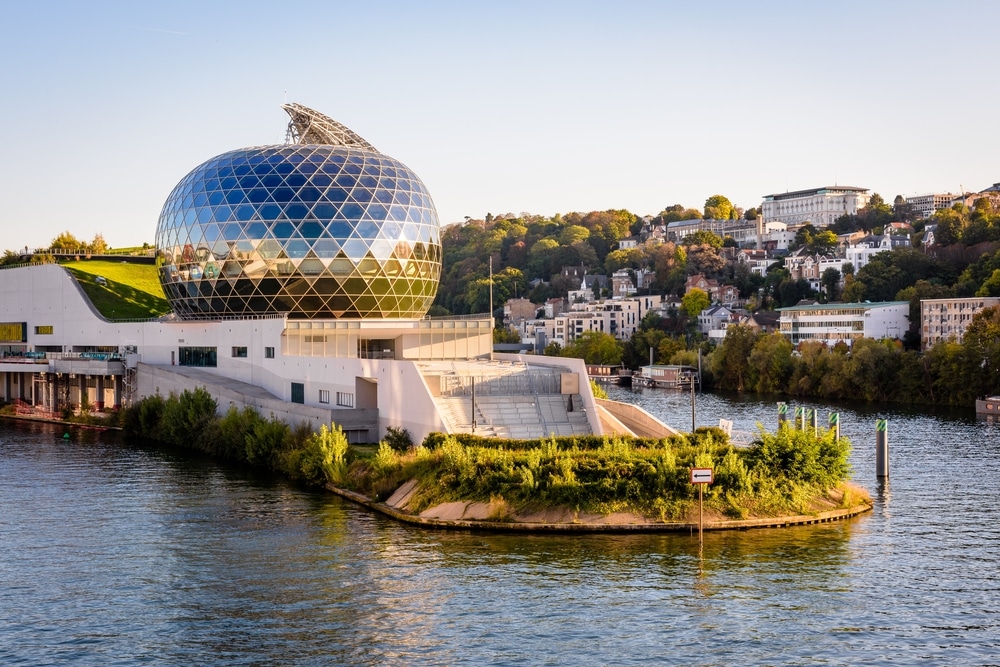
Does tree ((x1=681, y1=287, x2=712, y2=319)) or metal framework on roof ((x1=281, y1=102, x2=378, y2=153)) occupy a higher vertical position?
metal framework on roof ((x1=281, y1=102, x2=378, y2=153))

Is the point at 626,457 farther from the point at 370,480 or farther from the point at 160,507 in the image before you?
the point at 160,507

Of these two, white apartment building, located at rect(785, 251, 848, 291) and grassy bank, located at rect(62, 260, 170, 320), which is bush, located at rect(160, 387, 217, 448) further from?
white apartment building, located at rect(785, 251, 848, 291)

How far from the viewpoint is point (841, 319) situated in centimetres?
12156

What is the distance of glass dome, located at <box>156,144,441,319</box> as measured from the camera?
59.4 m

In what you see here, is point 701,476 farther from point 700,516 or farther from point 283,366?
point 283,366

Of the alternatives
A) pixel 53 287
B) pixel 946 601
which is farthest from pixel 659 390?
pixel 946 601

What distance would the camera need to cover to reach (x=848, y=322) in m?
121

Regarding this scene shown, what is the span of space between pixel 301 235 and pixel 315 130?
453 inches

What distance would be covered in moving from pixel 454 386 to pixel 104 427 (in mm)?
29214

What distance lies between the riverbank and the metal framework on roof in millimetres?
35370

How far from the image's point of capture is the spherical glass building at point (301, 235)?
59406 millimetres

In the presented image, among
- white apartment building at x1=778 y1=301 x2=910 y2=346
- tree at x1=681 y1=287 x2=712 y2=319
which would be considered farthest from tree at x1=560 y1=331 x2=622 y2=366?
white apartment building at x1=778 y1=301 x2=910 y2=346

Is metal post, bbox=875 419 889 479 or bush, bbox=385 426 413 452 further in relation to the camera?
metal post, bbox=875 419 889 479

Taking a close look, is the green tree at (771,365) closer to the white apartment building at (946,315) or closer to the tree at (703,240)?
the white apartment building at (946,315)
